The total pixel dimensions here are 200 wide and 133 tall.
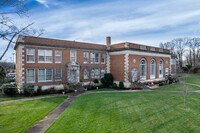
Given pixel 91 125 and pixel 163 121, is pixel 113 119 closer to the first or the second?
pixel 91 125

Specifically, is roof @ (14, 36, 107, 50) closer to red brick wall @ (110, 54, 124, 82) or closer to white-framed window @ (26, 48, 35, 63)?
white-framed window @ (26, 48, 35, 63)

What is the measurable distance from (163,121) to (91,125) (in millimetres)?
4071

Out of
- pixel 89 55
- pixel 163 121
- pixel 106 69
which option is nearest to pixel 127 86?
pixel 106 69

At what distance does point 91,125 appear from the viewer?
696 centimetres

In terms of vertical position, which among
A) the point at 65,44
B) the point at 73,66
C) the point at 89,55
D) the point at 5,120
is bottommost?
the point at 5,120

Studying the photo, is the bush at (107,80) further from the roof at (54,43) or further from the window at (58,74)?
the window at (58,74)

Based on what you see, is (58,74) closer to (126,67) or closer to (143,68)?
(126,67)

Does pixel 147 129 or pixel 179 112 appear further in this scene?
pixel 179 112

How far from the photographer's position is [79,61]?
68.0 feet

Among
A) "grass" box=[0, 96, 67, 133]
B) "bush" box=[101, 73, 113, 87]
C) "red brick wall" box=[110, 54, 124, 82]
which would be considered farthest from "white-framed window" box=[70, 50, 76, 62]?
"grass" box=[0, 96, 67, 133]

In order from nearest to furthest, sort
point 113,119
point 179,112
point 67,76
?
point 113,119 → point 179,112 → point 67,76

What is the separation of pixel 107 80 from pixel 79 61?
5802 mm

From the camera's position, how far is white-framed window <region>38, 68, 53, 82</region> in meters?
17.7

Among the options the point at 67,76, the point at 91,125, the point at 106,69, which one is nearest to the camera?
the point at 91,125
